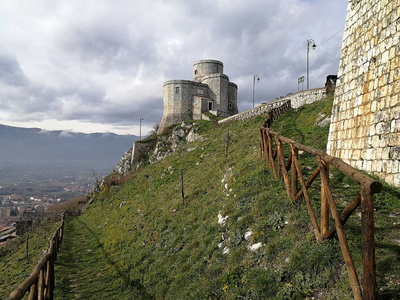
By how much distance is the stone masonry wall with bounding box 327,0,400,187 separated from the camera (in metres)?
6.92

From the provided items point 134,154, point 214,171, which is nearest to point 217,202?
point 214,171

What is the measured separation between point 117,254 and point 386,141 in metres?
12.7

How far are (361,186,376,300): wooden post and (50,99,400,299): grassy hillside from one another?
0.57 meters

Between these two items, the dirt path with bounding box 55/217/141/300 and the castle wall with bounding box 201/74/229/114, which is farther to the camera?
the castle wall with bounding box 201/74/229/114

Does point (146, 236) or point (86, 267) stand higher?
point (146, 236)

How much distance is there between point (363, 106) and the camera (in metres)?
8.31

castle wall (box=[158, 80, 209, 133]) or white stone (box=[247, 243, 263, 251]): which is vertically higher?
castle wall (box=[158, 80, 209, 133])

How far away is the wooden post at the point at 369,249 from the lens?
3.05 meters

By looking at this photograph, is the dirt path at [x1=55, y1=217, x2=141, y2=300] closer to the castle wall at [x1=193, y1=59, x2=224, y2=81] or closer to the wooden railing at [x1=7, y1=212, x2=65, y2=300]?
the wooden railing at [x1=7, y1=212, x2=65, y2=300]

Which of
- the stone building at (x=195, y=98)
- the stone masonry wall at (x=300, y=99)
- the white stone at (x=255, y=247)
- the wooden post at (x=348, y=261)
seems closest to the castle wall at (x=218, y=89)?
the stone building at (x=195, y=98)

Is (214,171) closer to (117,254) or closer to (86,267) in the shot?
(117,254)

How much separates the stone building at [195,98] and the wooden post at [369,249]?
160 ft

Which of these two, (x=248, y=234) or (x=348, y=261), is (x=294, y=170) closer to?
(x=248, y=234)

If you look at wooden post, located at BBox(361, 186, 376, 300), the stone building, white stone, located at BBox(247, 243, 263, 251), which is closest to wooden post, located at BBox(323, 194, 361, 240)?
wooden post, located at BBox(361, 186, 376, 300)
